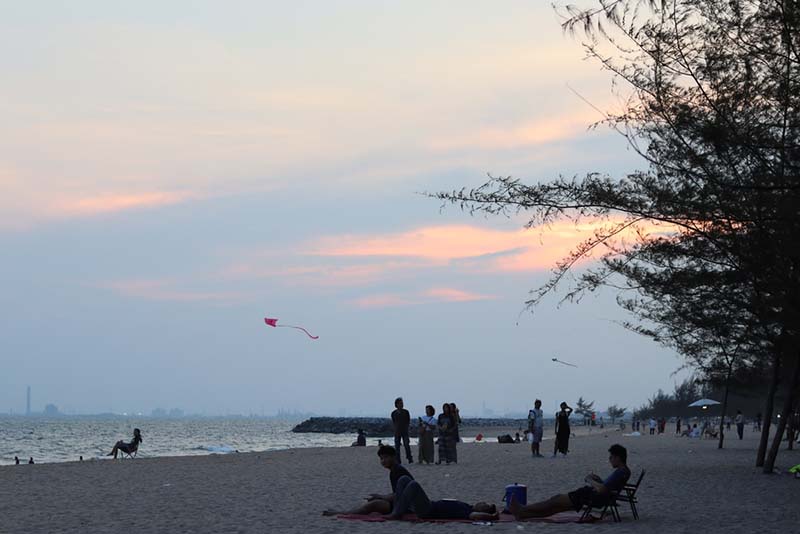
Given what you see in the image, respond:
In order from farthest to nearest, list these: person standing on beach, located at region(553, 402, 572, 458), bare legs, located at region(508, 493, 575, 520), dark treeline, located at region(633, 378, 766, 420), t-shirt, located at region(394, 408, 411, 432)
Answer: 1. dark treeline, located at region(633, 378, 766, 420)
2. person standing on beach, located at region(553, 402, 572, 458)
3. t-shirt, located at region(394, 408, 411, 432)
4. bare legs, located at region(508, 493, 575, 520)

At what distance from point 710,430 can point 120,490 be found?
130 feet

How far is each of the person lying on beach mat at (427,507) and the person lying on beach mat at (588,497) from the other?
0.38 metres

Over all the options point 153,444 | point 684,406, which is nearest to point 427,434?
point 153,444

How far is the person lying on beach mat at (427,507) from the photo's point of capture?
515 inches

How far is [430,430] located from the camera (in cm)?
2642

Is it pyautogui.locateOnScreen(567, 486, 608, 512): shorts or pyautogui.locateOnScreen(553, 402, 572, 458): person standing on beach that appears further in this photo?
pyautogui.locateOnScreen(553, 402, 572, 458): person standing on beach

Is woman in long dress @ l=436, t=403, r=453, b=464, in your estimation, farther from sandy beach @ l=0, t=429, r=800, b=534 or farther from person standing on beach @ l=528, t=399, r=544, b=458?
person standing on beach @ l=528, t=399, r=544, b=458

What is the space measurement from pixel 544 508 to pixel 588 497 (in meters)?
0.57

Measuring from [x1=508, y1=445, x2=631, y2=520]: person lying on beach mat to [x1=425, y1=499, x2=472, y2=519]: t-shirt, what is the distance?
636 millimetres

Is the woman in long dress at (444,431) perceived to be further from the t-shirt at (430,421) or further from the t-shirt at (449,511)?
the t-shirt at (449,511)

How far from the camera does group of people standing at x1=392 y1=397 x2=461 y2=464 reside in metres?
26.1

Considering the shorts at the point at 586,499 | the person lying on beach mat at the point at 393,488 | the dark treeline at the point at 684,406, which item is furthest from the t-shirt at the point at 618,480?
the dark treeline at the point at 684,406

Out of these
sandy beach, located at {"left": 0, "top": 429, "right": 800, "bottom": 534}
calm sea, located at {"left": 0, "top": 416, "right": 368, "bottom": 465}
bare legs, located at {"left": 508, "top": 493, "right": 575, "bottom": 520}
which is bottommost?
calm sea, located at {"left": 0, "top": 416, "right": 368, "bottom": 465}

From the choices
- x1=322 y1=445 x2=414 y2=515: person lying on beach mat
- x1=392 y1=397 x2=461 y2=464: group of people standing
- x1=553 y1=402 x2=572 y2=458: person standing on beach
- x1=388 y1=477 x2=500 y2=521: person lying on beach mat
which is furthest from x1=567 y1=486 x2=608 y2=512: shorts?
x1=553 y1=402 x2=572 y2=458: person standing on beach
